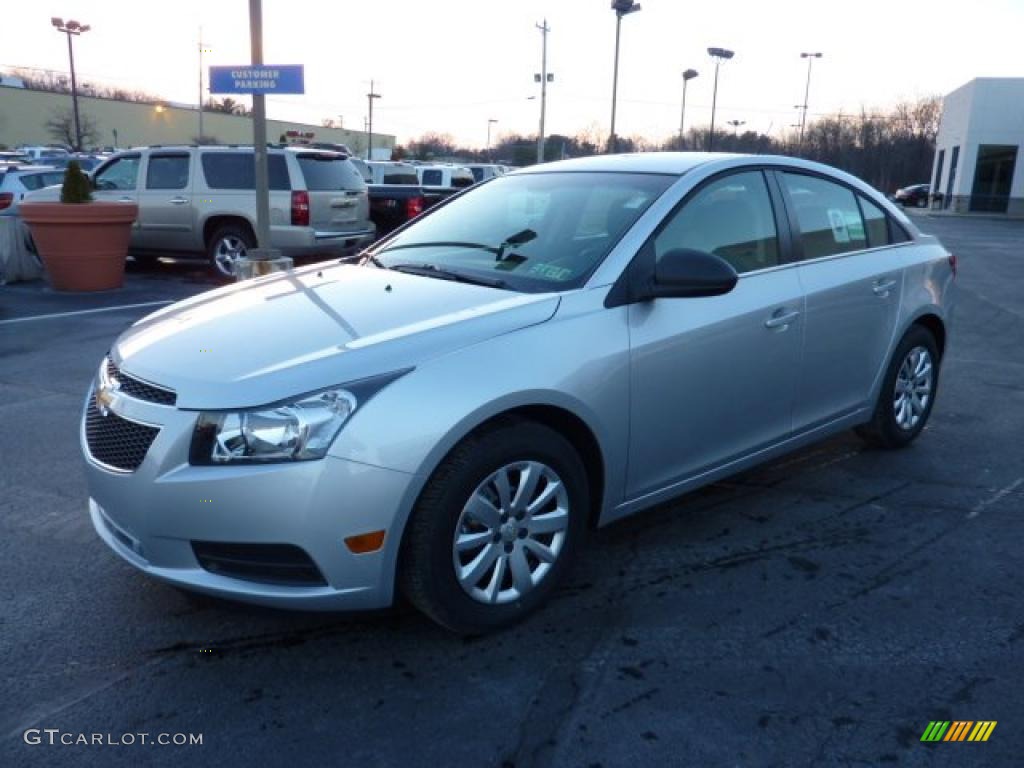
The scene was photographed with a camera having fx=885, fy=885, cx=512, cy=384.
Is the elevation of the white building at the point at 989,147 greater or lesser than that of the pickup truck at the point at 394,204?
greater

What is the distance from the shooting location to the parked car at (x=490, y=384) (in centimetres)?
276

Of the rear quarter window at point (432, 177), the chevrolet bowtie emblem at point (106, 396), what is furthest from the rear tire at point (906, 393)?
the rear quarter window at point (432, 177)

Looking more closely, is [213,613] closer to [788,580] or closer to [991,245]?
[788,580]

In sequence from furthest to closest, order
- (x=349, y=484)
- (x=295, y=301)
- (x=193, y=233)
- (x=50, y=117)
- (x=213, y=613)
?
1. (x=50, y=117)
2. (x=193, y=233)
3. (x=295, y=301)
4. (x=213, y=613)
5. (x=349, y=484)

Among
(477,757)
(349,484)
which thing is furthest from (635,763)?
(349,484)

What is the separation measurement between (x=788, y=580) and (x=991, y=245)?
22878mm

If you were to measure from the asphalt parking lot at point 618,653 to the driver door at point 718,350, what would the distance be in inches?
18.8

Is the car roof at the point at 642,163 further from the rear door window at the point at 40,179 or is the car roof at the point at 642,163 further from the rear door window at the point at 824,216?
the rear door window at the point at 40,179

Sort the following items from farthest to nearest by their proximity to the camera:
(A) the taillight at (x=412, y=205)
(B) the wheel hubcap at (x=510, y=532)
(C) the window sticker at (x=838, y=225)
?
(A) the taillight at (x=412, y=205), (C) the window sticker at (x=838, y=225), (B) the wheel hubcap at (x=510, y=532)

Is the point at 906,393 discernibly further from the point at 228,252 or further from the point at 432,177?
the point at 432,177

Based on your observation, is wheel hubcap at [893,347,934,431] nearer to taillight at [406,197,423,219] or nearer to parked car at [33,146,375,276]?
parked car at [33,146,375,276]

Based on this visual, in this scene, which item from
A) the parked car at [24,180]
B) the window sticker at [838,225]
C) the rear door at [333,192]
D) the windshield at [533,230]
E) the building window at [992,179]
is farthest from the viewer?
the building window at [992,179]

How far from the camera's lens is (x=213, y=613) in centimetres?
334

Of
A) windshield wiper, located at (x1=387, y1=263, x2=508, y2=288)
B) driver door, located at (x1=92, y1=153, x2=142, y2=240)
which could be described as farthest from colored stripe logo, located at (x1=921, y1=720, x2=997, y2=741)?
driver door, located at (x1=92, y1=153, x2=142, y2=240)
